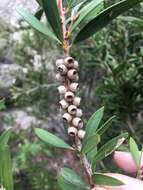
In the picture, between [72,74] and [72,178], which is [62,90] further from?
[72,178]

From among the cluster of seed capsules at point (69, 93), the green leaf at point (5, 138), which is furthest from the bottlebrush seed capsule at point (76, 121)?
Answer: the green leaf at point (5, 138)

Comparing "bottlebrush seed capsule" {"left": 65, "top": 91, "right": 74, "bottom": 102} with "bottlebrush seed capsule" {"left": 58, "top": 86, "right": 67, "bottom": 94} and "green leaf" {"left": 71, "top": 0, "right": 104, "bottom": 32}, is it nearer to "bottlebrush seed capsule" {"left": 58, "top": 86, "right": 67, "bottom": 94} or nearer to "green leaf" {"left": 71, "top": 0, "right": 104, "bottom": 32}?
"bottlebrush seed capsule" {"left": 58, "top": 86, "right": 67, "bottom": 94}

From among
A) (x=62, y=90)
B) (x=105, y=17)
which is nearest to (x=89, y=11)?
(x=105, y=17)

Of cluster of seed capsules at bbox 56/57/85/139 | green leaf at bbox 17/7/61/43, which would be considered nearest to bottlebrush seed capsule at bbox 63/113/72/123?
cluster of seed capsules at bbox 56/57/85/139

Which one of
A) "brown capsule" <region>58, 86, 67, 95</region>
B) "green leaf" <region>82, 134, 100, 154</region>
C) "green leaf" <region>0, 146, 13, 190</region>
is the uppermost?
"brown capsule" <region>58, 86, 67, 95</region>

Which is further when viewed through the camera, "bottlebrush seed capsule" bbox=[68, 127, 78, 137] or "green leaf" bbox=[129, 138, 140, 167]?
"green leaf" bbox=[129, 138, 140, 167]

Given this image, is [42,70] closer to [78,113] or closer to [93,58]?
[93,58]

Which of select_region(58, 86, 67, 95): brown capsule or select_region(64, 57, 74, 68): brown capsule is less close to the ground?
select_region(64, 57, 74, 68): brown capsule
